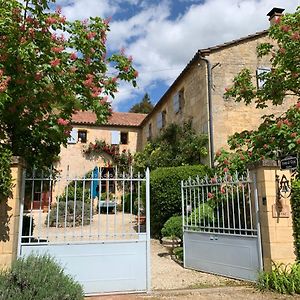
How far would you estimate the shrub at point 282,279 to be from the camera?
599 cm

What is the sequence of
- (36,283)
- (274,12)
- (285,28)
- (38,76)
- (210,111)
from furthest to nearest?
(274,12) → (210,111) → (285,28) → (38,76) → (36,283)

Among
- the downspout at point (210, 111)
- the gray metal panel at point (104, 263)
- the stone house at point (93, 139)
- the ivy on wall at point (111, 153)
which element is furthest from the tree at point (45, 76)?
the ivy on wall at point (111, 153)

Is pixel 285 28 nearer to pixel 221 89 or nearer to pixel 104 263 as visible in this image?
pixel 221 89

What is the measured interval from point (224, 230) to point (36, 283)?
Result: 466 centimetres

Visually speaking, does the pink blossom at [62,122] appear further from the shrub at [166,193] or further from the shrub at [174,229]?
the shrub at [166,193]

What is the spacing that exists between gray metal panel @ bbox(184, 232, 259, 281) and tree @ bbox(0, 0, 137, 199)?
12.5ft

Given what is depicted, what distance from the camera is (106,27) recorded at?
736 cm

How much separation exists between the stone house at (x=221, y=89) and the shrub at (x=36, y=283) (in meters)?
9.70

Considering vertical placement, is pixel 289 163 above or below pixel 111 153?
below

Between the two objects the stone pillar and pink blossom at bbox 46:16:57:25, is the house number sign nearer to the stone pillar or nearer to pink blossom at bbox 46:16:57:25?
the stone pillar

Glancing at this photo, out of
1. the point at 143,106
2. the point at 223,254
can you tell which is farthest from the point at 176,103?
the point at 143,106

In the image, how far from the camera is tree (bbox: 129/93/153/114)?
45.6 metres

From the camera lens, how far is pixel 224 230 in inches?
296

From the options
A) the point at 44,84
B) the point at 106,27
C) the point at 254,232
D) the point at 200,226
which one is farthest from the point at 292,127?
the point at 44,84
